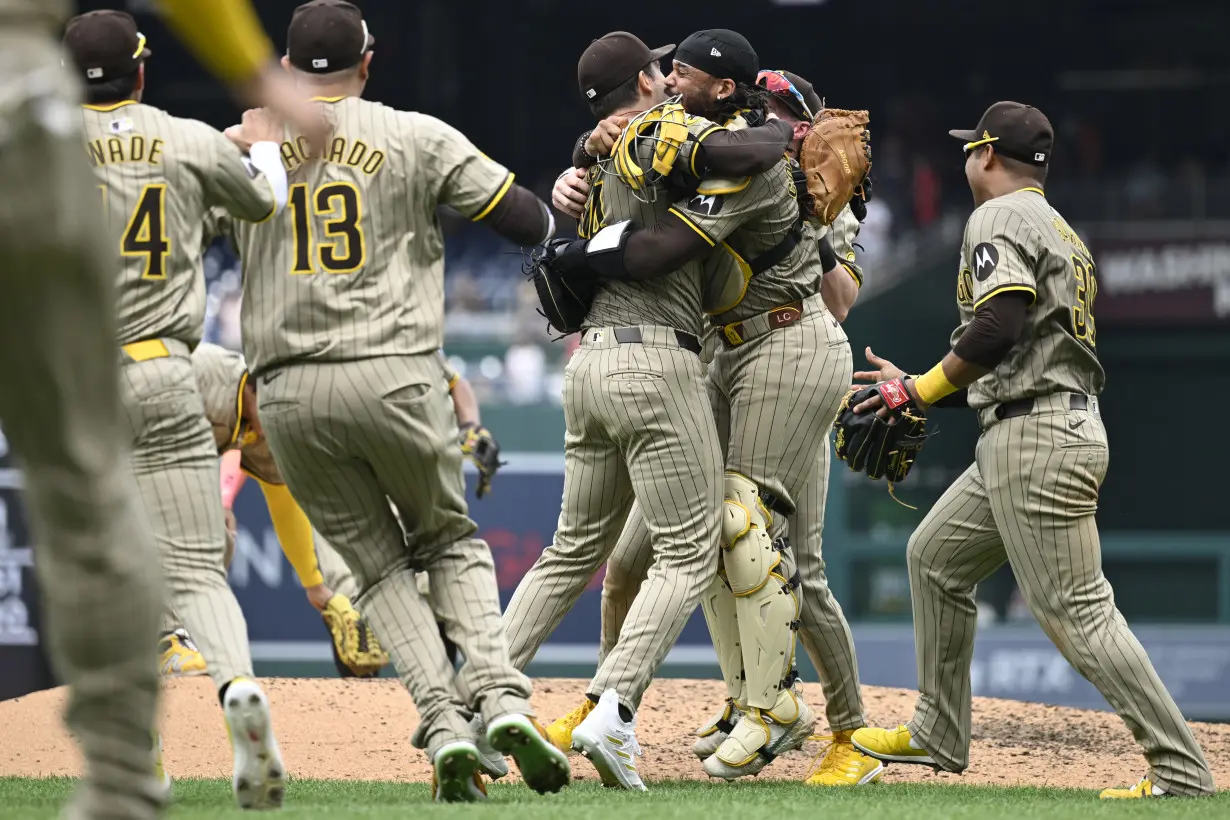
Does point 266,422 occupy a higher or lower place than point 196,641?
higher

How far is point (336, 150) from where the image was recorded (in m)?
4.01

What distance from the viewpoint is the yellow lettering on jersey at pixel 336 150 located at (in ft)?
13.1

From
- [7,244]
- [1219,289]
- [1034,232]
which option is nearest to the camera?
[7,244]

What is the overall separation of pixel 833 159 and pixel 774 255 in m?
0.38

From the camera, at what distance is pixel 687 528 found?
178 inches

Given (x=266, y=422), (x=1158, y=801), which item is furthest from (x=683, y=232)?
(x=1158, y=801)

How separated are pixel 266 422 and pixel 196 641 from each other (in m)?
0.56

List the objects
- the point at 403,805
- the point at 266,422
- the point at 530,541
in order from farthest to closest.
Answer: the point at 530,541
the point at 266,422
the point at 403,805

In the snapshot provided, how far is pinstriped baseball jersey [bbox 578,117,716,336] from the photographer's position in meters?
4.63

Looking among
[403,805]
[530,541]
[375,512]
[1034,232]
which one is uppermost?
[1034,232]

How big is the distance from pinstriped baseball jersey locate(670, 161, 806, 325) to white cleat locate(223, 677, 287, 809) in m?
1.81

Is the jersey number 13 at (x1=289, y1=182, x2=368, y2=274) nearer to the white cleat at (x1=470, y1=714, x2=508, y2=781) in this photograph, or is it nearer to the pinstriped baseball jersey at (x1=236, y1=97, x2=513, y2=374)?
the pinstriped baseball jersey at (x1=236, y1=97, x2=513, y2=374)

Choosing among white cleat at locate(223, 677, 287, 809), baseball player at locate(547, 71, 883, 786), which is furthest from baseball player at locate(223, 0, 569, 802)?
baseball player at locate(547, 71, 883, 786)

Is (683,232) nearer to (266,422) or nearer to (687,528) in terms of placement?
(687,528)
